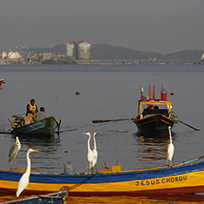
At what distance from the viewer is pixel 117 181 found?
53.1 feet

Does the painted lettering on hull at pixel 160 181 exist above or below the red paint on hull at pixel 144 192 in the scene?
above

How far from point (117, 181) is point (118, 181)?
0.12 ft

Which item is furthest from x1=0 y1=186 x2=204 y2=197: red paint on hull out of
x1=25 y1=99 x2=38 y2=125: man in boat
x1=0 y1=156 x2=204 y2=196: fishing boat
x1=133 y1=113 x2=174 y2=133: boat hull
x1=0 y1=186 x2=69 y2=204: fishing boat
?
x1=133 y1=113 x2=174 y2=133: boat hull

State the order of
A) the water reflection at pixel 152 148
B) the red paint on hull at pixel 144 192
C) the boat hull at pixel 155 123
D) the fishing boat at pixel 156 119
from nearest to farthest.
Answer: the red paint on hull at pixel 144 192 → the water reflection at pixel 152 148 → the fishing boat at pixel 156 119 → the boat hull at pixel 155 123

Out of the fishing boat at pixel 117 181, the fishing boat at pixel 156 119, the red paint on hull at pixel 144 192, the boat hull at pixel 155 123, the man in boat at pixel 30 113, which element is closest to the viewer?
the fishing boat at pixel 117 181

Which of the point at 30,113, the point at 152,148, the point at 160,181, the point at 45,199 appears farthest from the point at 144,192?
the point at 30,113

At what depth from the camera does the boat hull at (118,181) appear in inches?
631

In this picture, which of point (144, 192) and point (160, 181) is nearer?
point (160, 181)

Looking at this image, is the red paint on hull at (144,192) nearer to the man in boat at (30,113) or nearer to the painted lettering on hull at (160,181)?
the painted lettering on hull at (160,181)

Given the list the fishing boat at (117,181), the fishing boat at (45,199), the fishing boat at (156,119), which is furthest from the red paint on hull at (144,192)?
the fishing boat at (156,119)

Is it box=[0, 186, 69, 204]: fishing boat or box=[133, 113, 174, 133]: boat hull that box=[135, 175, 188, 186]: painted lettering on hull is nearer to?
box=[0, 186, 69, 204]: fishing boat

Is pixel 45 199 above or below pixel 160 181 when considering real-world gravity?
below

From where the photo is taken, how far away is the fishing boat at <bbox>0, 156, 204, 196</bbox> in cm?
1602

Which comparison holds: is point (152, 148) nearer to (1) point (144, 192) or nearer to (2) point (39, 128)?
(2) point (39, 128)
